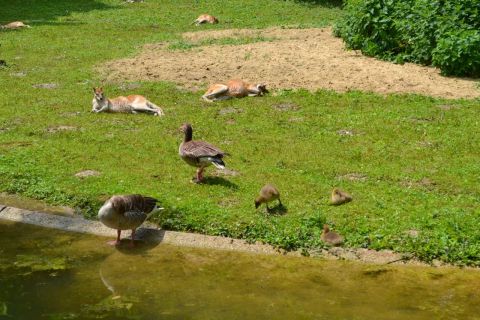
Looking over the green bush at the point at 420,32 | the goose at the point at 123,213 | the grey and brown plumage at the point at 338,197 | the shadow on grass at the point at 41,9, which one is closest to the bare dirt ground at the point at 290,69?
the green bush at the point at 420,32

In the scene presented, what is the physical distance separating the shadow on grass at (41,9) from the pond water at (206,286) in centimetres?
1796

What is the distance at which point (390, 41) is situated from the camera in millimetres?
17016

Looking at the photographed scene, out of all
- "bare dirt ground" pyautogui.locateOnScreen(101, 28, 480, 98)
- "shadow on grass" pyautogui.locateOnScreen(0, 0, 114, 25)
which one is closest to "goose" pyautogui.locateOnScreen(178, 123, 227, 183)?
"bare dirt ground" pyautogui.locateOnScreen(101, 28, 480, 98)

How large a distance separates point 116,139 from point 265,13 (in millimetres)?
16193

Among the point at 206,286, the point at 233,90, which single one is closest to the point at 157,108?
the point at 233,90

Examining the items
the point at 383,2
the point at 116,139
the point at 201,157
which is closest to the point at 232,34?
the point at 383,2

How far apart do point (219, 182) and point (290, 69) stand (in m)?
6.50

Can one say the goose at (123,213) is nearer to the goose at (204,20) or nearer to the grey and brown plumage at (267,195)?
the grey and brown plumage at (267,195)

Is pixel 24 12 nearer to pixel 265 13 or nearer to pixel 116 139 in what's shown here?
pixel 265 13

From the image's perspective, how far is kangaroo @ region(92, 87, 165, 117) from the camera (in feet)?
45.2

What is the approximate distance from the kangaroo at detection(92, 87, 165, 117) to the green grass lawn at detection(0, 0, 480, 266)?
0.22 metres

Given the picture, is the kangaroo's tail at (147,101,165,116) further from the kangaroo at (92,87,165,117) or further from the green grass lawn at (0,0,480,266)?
the green grass lawn at (0,0,480,266)

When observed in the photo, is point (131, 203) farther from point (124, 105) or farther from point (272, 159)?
point (124, 105)

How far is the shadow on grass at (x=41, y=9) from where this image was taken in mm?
26091
